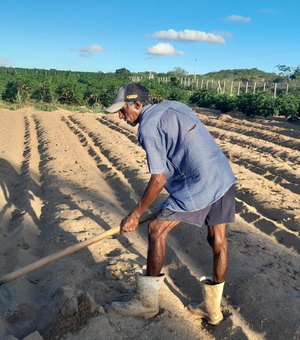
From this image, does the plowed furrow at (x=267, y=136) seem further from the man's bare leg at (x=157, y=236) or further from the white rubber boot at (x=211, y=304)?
the man's bare leg at (x=157, y=236)

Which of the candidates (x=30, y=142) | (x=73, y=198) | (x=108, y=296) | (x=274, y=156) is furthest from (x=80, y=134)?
(x=108, y=296)

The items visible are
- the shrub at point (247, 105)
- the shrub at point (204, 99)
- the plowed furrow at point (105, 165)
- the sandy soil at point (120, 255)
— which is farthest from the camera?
the shrub at point (204, 99)

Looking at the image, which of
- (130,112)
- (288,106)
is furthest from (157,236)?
(288,106)

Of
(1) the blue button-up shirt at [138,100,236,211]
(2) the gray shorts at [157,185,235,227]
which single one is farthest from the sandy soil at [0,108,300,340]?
(1) the blue button-up shirt at [138,100,236,211]

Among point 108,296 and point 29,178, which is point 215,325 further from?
point 29,178

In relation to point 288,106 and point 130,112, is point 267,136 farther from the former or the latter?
point 130,112

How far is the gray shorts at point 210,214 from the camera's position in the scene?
10.3ft

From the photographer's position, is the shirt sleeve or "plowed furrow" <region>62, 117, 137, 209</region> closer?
the shirt sleeve

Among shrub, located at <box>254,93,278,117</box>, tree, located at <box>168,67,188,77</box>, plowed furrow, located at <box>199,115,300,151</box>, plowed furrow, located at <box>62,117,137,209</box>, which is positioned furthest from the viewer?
tree, located at <box>168,67,188,77</box>

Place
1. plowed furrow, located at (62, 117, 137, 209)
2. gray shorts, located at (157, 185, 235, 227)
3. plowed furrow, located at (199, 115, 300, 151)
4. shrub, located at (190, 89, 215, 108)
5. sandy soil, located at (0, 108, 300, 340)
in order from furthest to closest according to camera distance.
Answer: shrub, located at (190, 89, 215, 108) < plowed furrow, located at (199, 115, 300, 151) < plowed furrow, located at (62, 117, 137, 209) < sandy soil, located at (0, 108, 300, 340) < gray shorts, located at (157, 185, 235, 227)

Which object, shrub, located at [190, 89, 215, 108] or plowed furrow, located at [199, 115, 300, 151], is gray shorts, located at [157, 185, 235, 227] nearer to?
plowed furrow, located at [199, 115, 300, 151]

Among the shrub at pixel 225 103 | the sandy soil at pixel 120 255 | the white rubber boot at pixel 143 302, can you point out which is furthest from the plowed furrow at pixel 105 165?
the shrub at pixel 225 103

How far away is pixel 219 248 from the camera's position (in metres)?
3.29

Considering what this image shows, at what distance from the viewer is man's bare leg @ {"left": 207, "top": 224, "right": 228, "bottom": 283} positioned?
3260 mm
